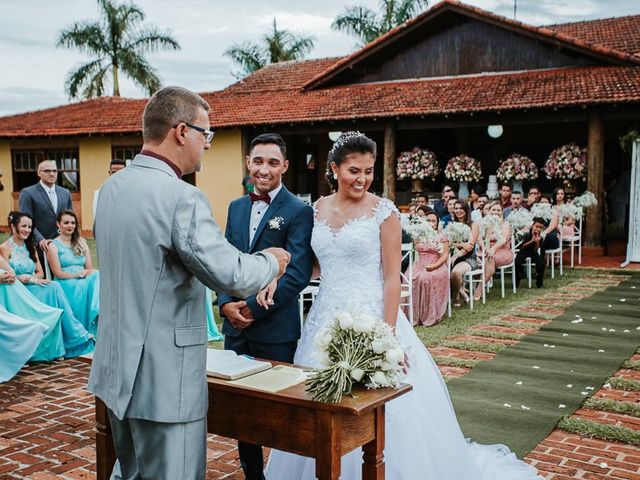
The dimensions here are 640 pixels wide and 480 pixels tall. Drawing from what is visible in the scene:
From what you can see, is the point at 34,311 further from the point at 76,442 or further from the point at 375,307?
the point at 375,307

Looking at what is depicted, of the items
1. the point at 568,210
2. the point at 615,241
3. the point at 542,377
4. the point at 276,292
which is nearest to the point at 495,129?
the point at 568,210

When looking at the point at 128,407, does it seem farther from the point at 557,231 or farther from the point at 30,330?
the point at 557,231

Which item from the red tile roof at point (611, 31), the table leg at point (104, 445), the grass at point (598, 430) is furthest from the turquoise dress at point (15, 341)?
the red tile roof at point (611, 31)

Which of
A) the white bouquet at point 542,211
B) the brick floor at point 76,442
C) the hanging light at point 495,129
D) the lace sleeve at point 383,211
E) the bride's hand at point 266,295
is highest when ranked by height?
the hanging light at point 495,129

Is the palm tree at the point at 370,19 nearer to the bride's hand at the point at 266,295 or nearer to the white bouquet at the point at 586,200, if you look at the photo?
the white bouquet at the point at 586,200

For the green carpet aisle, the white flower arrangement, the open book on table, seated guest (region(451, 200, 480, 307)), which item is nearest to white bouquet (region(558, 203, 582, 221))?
seated guest (region(451, 200, 480, 307))

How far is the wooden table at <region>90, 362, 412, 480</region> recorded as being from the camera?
257 cm

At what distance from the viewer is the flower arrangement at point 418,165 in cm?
1791

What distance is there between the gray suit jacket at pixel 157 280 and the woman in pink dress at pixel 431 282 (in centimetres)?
690

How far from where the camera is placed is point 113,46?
30234mm

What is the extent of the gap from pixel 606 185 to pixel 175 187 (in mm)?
17612

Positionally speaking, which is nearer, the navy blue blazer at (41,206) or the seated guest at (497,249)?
the navy blue blazer at (41,206)

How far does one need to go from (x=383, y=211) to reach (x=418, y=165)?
14.5 meters

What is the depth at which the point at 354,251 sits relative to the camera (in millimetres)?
3863
